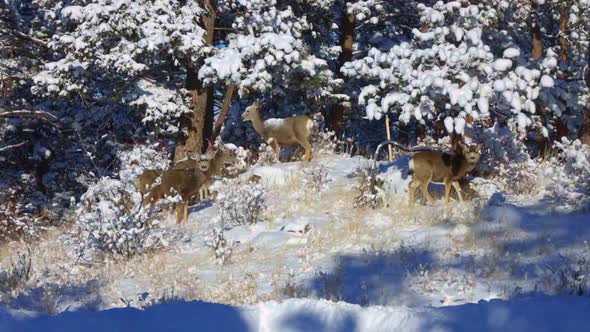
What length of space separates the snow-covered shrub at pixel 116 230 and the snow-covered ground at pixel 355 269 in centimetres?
24

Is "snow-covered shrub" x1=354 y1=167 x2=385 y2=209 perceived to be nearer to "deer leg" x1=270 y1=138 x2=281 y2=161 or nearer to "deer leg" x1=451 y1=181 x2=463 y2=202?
"deer leg" x1=451 y1=181 x2=463 y2=202

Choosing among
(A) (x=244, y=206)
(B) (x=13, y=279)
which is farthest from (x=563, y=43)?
(B) (x=13, y=279)

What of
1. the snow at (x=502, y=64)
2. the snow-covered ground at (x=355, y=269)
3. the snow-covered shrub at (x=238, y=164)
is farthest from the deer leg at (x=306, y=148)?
the snow at (x=502, y=64)

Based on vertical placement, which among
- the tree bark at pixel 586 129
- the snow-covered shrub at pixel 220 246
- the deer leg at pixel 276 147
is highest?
the tree bark at pixel 586 129

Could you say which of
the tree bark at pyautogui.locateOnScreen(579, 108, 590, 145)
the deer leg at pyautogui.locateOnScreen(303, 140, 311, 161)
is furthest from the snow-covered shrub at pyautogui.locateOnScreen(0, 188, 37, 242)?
the tree bark at pyautogui.locateOnScreen(579, 108, 590, 145)

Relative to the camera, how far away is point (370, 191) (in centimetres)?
985

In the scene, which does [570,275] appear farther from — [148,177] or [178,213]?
[148,177]

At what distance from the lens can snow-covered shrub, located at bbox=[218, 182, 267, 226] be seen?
9852 mm

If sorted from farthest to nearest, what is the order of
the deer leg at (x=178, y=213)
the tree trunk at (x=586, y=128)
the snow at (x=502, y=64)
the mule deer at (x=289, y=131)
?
the mule deer at (x=289, y=131)
the tree trunk at (x=586, y=128)
the deer leg at (x=178, y=213)
the snow at (x=502, y=64)

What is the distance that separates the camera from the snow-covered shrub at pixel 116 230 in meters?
8.67

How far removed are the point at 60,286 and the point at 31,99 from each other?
42.4ft

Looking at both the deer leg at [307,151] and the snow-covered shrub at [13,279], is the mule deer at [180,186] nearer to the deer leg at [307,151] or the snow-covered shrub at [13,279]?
the deer leg at [307,151]

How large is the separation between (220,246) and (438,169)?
3478 millimetres

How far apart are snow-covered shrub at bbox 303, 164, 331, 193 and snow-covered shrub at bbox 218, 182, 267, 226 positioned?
1.29 m
